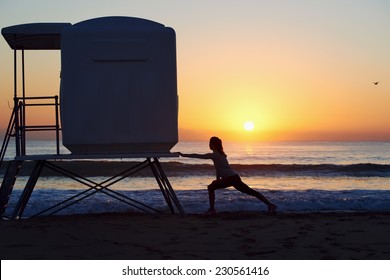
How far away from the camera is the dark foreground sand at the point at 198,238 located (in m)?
7.74

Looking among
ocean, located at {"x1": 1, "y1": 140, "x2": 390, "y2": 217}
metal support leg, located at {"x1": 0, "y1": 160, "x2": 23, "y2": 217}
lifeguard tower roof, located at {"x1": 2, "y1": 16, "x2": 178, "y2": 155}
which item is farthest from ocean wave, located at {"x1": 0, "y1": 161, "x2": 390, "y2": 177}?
lifeguard tower roof, located at {"x1": 2, "y1": 16, "x2": 178, "y2": 155}

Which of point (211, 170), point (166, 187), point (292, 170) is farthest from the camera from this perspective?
point (292, 170)

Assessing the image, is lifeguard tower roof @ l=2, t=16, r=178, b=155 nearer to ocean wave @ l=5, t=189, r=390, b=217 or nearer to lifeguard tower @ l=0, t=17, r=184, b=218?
lifeguard tower @ l=0, t=17, r=184, b=218

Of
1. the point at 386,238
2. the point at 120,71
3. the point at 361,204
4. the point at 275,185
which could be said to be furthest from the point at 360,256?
the point at 275,185

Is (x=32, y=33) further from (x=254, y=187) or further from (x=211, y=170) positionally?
(x=211, y=170)

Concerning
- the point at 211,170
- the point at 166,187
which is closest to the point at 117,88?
the point at 166,187

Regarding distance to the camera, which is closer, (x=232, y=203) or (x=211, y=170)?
(x=232, y=203)

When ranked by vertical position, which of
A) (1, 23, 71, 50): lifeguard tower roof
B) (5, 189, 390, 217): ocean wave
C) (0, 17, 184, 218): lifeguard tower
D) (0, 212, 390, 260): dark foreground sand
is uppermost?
(1, 23, 71, 50): lifeguard tower roof

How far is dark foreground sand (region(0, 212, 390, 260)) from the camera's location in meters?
7.74

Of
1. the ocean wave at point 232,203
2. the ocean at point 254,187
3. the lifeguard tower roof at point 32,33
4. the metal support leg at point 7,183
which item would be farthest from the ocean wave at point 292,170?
the lifeguard tower roof at point 32,33

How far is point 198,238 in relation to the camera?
887cm

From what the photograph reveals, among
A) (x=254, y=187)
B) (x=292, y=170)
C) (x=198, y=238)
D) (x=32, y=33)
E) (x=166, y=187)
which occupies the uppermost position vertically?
(x=32, y=33)

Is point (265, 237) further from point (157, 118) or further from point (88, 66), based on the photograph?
point (88, 66)
